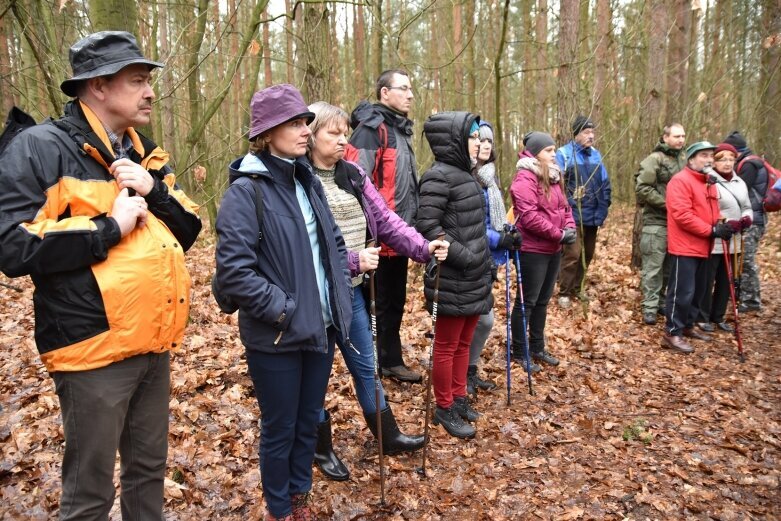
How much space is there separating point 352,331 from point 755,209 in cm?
705

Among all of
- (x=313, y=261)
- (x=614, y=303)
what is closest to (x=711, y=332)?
(x=614, y=303)

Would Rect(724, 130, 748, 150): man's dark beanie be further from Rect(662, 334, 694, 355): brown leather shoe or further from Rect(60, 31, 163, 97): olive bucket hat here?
Rect(60, 31, 163, 97): olive bucket hat

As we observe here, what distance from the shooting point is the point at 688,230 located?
6.15 m

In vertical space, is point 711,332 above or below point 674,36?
below

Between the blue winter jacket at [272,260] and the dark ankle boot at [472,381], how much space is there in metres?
2.51

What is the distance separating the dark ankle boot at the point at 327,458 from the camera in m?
3.52

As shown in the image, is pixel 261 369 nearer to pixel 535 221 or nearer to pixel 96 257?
pixel 96 257

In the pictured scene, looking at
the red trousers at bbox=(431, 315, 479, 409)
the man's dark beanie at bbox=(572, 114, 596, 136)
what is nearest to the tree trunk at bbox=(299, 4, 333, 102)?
the man's dark beanie at bbox=(572, 114, 596, 136)

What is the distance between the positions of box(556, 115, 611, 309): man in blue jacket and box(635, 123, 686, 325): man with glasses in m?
0.54

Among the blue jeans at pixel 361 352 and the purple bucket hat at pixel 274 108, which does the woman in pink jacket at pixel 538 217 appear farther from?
the purple bucket hat at pixel 274 108

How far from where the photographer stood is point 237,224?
245cm

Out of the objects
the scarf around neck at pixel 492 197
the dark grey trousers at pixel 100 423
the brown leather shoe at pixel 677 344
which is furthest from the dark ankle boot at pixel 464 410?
the brown leather shoe at pixel 677 344

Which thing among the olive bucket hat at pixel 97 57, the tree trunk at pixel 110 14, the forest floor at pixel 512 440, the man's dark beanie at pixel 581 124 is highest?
the tree trunk at pixel 110 14

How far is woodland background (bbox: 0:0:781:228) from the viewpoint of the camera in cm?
581
